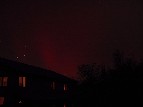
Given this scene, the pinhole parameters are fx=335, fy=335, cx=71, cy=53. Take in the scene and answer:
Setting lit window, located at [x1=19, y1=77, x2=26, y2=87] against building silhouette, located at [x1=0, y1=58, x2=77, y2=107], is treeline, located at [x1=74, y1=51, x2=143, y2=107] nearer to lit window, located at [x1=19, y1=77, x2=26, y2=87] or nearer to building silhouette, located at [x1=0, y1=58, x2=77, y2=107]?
building silhouette, located at [x1=0, y1=58, x2=77, y2=107]

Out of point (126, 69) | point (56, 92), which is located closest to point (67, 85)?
point (56, 92)

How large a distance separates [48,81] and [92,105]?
78.4 feet

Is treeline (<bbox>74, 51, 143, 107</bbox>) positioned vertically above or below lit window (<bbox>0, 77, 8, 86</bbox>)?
below

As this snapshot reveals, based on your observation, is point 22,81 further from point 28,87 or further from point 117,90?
point 117,90

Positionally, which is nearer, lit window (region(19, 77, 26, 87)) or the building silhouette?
the building silhouette

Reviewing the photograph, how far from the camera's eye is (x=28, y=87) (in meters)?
35.8

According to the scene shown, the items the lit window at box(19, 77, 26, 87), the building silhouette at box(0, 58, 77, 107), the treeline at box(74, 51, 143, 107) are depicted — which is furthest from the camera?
the lit window at box(19, 77, 26, 87)

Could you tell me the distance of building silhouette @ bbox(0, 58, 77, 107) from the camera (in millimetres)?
32844

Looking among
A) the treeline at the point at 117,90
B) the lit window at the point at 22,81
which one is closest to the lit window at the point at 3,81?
the lit window at the point at 22,81

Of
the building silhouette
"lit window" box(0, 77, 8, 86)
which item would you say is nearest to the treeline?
the building silhouette

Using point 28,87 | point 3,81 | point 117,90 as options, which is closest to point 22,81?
point 28,87

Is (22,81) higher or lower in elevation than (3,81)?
higher

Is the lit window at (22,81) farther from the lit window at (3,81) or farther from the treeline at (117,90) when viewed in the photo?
the treeline at (117,90)

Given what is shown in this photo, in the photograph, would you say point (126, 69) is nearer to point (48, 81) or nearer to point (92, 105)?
point (92, 105)
